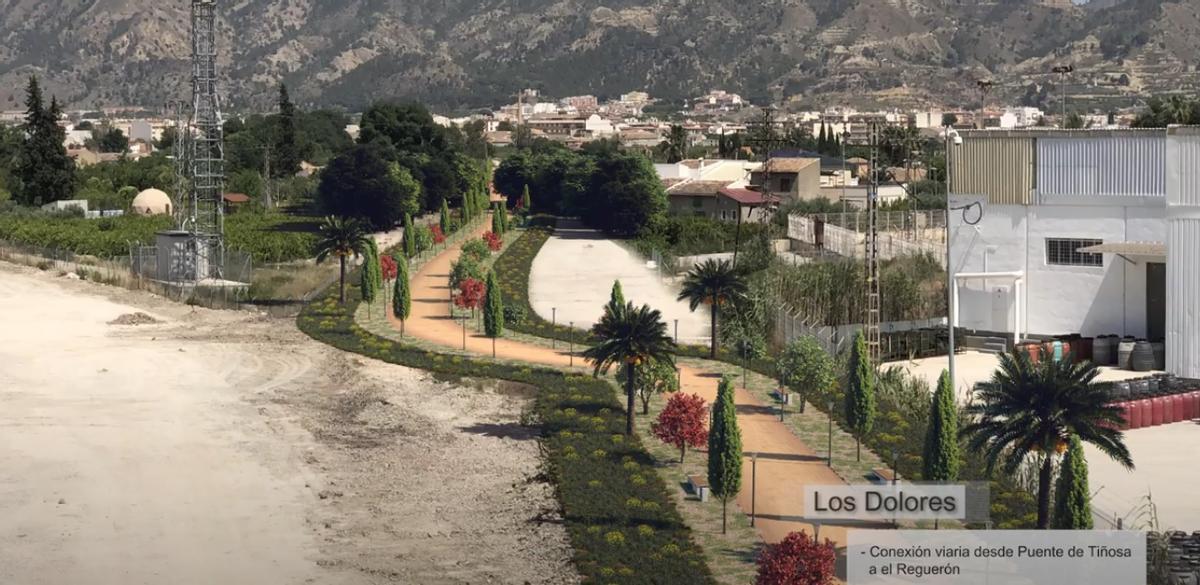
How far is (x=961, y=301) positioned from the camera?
5378cm

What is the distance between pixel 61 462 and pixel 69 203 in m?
67.7

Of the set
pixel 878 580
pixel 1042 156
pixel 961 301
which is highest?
pixel 1042 156

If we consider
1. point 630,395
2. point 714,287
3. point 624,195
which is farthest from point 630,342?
point 624,195

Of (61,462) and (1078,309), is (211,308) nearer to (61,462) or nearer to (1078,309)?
(61,462)

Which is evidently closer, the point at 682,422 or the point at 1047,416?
the point at 1047,416

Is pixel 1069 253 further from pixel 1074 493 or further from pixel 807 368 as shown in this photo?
pixel 1074 493

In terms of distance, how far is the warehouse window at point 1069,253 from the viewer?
→ 168ft

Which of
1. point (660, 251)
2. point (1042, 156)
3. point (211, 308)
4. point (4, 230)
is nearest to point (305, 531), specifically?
point (1042, 156)

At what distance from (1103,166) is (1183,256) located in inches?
199

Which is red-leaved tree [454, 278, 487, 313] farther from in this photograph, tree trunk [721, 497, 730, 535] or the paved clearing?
tree trunk [721, 497, 730, 535]

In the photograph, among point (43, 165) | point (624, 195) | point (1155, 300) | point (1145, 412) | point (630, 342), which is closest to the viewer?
point (630, 342)

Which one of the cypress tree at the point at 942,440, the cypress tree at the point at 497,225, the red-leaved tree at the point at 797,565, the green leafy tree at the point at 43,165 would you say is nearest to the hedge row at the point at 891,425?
the cypress tree at the point at 942,440

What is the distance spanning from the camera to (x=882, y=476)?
34.0m

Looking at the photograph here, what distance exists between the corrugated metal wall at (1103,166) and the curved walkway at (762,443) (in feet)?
43.9
